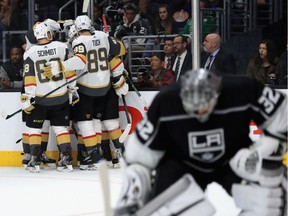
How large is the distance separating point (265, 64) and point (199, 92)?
3786 mm

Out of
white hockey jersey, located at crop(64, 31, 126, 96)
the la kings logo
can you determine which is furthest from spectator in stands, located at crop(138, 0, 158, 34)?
the la kings logo

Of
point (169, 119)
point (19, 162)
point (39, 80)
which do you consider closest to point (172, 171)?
point (169, 119)

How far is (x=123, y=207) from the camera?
3.64m

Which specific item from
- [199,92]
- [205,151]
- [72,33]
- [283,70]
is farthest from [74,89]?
[199,92]

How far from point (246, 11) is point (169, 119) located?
3.72 meters

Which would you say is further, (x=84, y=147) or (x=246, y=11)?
(x=84, y=147)

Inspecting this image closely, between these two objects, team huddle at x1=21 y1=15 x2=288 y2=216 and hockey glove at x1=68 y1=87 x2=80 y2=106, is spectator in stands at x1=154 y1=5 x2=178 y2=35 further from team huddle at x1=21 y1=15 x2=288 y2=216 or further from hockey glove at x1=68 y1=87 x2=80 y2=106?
team huddle at x1=21 y1=15 x2=288 y2=216

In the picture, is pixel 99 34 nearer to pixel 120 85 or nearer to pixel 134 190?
pixel 120 85

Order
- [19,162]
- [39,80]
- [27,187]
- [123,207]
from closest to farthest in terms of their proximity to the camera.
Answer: [123,207], [27,187], [39,80], [19,162]

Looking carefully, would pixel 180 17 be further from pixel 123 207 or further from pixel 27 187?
pixel 123 207

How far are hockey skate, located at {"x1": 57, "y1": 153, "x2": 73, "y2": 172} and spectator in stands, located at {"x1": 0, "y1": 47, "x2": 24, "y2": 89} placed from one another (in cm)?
77

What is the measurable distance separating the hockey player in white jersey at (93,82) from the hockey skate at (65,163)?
0.11 metres

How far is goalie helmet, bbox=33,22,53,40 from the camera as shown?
759cm

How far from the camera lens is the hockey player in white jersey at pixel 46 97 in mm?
7590
